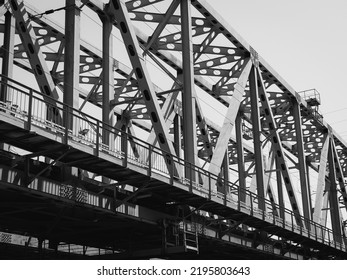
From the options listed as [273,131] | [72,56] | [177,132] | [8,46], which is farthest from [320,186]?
[72,56]

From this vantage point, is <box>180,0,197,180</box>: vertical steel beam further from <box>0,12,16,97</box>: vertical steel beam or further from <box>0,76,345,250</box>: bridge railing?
<box>0,12,16,97</box>: vertical steel beam

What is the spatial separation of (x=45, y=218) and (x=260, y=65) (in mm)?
25050

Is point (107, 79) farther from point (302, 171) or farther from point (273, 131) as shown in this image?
point (302, 171)

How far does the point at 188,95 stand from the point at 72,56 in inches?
307

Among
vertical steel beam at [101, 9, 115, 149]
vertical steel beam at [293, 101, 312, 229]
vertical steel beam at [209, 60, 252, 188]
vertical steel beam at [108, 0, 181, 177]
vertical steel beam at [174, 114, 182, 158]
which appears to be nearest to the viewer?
vertical steel beam at [108, 0, 181, 177]

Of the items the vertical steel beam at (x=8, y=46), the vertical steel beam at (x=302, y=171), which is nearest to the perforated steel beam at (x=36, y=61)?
the vertical steel beam at (x=8, y=46)

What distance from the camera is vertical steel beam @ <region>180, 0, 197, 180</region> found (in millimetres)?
31938

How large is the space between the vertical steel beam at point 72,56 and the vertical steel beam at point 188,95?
7269 mm

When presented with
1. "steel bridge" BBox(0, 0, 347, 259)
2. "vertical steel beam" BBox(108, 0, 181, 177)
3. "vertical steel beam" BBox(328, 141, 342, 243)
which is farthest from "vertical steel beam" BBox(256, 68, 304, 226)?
"vertical steel beam" BBox(328, 141, 342, 243)

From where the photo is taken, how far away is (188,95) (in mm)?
32688

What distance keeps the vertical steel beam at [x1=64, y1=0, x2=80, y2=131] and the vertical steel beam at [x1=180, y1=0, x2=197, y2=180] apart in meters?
7.27
